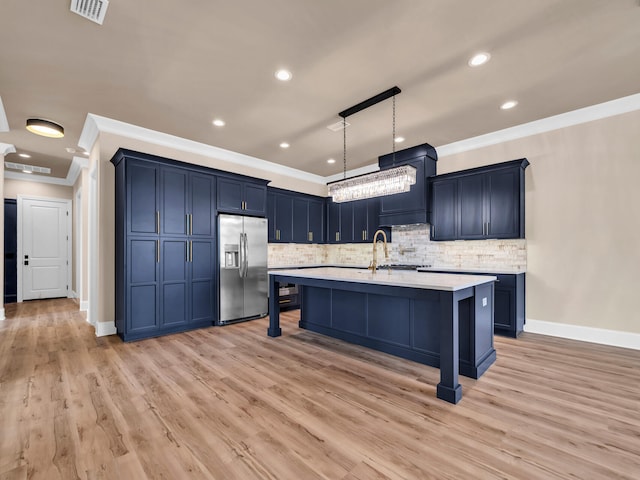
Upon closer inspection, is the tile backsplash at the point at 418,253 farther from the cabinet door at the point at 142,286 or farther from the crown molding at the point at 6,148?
the crown molding at the point at 6,148

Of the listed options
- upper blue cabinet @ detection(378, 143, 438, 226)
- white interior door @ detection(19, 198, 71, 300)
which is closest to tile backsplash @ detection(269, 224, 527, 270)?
upper blue cabinet @ detection(378, 143, 438, 226)

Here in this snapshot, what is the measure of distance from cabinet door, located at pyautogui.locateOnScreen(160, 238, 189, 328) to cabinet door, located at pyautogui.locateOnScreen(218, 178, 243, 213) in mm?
866

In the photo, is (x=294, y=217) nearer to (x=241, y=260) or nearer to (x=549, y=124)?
(x=241, y=260)

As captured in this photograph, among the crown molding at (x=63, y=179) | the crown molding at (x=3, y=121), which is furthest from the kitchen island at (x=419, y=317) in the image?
the crown molding at (x=63, y=179)

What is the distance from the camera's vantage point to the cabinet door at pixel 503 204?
13.8 ft

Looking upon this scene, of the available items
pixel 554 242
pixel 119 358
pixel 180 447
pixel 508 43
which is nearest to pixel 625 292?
pixel 554 242

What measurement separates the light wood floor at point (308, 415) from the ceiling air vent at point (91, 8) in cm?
299

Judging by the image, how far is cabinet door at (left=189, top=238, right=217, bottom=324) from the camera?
14.5 feet

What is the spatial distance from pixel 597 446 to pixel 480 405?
651mm

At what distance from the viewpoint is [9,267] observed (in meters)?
6.73

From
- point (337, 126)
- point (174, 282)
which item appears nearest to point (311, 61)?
point (337, 126)

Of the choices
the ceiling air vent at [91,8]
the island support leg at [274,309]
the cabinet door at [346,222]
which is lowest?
the island support leg at [274,309]

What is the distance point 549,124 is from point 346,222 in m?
3.86

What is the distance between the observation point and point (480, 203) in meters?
4.53
